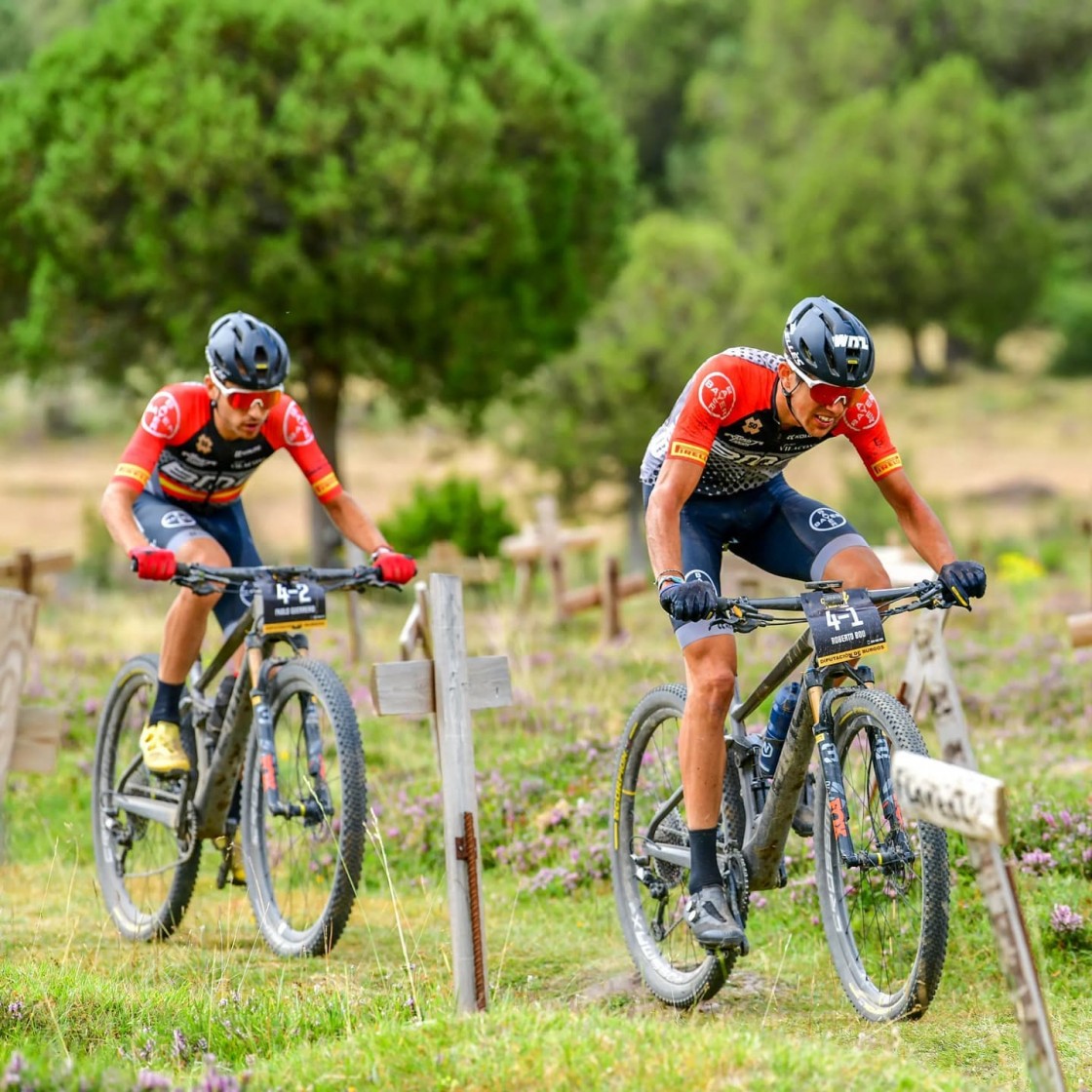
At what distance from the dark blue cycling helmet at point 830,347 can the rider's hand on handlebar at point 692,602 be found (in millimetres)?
848

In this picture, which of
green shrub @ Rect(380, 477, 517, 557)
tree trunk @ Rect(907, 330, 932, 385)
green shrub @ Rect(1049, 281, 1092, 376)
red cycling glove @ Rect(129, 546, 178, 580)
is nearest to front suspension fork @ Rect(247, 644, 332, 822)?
red cycling glove @ Rect(129, 546, 178, 580)

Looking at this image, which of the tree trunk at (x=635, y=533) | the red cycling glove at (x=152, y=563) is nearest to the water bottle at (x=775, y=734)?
the red cycling glove at (x=152, y=563)

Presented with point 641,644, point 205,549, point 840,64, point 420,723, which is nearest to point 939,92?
point 840,64

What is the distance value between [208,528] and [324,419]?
614 inches

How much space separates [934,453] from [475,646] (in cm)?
3239

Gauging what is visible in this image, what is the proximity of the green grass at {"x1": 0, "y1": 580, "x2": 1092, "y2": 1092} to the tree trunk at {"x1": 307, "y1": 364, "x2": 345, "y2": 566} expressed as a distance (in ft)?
34.6

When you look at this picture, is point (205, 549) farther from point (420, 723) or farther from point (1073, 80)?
point (1073, 80)

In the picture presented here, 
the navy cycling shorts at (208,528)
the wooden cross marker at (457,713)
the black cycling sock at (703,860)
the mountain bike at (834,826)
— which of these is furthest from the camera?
the navy cycling shorts at (208,528)

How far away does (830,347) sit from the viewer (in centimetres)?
538

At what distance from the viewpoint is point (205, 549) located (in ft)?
22.3

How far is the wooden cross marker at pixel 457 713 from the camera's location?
5246 millimetres

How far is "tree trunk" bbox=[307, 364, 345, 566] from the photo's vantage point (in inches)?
880

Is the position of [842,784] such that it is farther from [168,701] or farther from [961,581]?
[168,701]

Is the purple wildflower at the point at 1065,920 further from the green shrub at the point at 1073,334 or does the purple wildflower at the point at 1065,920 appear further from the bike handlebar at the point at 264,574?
the green shrub at the point at 1073,334
